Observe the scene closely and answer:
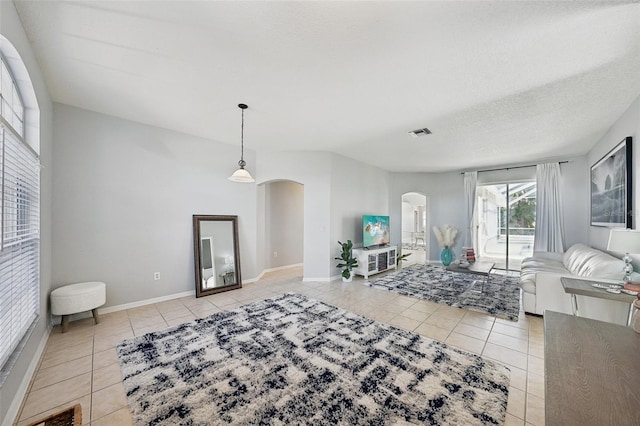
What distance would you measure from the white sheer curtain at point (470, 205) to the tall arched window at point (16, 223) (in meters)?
7.69

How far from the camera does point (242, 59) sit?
2.15 meters

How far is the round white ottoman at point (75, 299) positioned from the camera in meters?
2.69

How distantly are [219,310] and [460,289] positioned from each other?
403cm

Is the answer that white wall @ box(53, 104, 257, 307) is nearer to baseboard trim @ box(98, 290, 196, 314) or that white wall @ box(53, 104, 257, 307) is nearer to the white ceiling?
baseboard trim @ box(98, 290, 196, 314)

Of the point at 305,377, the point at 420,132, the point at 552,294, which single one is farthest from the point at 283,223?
the point at 552,294

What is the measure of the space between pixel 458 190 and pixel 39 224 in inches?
316

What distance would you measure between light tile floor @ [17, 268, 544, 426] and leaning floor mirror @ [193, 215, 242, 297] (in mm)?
215

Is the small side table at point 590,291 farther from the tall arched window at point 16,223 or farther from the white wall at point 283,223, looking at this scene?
the white wall at point 283,223

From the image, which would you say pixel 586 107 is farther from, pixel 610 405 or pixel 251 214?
pixel 251 214

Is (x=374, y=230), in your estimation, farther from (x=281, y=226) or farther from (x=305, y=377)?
(x=305, y=377)

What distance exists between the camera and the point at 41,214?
248cm

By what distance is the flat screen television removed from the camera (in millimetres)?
5523

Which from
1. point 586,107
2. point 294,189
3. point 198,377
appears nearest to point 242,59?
point 198,377

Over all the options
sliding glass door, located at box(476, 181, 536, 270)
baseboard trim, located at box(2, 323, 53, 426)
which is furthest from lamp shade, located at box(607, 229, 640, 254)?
baseboard trim, located at box(2, 323, 53, 426)
